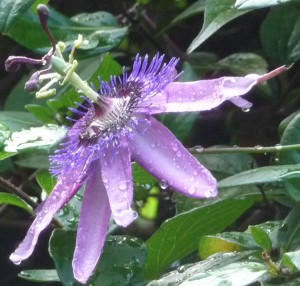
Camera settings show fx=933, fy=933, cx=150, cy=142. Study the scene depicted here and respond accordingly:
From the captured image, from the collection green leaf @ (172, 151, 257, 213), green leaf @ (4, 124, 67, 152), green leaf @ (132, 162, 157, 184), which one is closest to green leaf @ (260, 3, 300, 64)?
green leaf @ (172, 151, 257, 213)

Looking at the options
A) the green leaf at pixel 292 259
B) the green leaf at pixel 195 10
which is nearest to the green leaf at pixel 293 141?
the green leaf at pixel 292 259

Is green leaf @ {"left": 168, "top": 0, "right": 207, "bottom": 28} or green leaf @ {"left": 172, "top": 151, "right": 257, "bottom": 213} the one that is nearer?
green leaf @ {"left": 172, "top": 151, "right": 257, "bottom": 213}

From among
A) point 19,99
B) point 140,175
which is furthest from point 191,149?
point 19,99

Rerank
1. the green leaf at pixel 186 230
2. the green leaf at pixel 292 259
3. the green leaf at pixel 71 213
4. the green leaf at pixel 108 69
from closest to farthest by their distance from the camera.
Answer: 1. the green leaf at pixel 292 259
2. the green leaf at pixel 186 230
3. the green leaf at pixel 71 213
4. the green leaf at pixel 108 69

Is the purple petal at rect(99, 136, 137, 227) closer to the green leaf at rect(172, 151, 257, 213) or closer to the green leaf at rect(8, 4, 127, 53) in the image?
the green leaf at rect(172, 151, 257, 213)

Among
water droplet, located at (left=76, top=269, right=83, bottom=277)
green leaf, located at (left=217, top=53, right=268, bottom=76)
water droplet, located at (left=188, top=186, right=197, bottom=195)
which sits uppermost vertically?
water droplet, located at (left=188, top=186, right=197, bottom=195)

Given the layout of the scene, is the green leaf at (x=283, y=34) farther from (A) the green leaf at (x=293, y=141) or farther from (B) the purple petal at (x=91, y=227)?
(B) the purple petal at (x=91, y=227)
